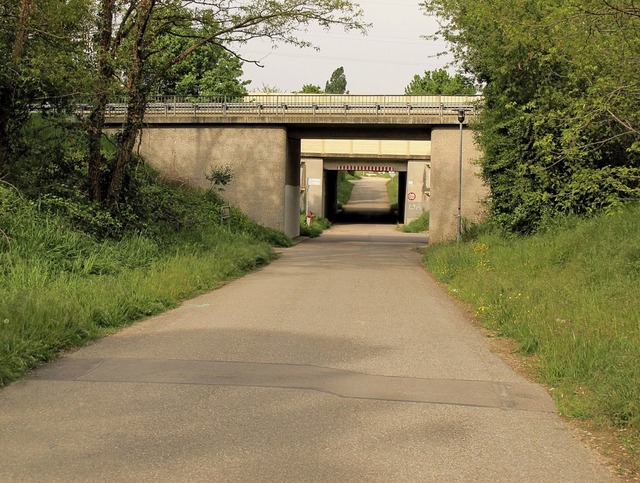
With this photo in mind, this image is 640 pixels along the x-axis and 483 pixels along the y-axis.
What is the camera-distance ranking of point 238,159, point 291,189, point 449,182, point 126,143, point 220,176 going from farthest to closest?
point 291,189
point 238,159
point 449,182
point 220,176
point 126,143

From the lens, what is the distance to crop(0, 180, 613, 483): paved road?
4840 millimetres

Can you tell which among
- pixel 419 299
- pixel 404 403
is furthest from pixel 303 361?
pixel 419 299

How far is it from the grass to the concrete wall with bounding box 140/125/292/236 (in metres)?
14.8

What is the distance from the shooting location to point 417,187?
5403 centimetres

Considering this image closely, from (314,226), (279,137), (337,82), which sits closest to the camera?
(279,137)

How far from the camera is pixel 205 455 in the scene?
498 centimetres

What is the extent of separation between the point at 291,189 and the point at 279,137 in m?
3.72

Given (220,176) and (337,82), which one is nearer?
(220,176)

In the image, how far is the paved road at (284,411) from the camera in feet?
15.9

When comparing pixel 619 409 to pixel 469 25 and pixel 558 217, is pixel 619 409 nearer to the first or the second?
pixel 558 217

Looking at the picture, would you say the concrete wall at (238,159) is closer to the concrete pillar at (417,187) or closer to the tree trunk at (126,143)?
the tree trunk at (126,143)

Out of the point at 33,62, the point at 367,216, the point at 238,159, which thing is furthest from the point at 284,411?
the point at 367,216

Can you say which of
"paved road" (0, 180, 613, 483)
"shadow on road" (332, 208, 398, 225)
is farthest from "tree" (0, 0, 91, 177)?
"shadow on road" (332, 208, 398, 225)

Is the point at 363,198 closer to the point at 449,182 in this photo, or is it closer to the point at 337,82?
the point at 449,182
